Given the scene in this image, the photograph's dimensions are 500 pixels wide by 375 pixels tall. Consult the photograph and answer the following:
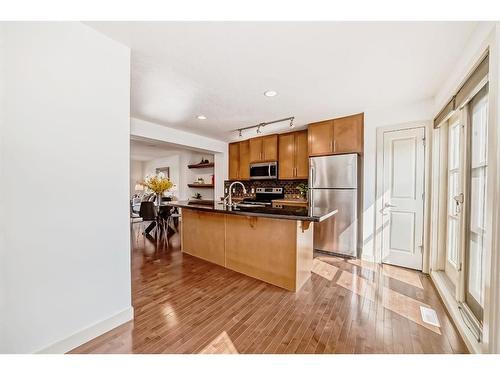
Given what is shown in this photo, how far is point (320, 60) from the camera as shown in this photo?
1912mm

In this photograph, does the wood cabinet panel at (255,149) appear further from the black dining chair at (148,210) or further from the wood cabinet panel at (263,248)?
the black dining chair at (148,210)

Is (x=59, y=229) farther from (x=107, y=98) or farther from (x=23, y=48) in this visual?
(x=23, y=48)

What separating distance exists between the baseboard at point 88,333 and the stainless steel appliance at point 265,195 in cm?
322

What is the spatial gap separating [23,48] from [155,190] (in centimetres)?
340

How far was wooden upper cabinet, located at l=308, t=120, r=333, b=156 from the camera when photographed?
11.7 feet

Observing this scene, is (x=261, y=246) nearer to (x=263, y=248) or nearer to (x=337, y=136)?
(x=263, y=248)

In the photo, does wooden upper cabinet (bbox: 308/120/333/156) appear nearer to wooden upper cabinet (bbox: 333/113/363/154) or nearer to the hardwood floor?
wooden upper cabinet (bbox: 333/113/363/154)

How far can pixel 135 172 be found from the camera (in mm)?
8484

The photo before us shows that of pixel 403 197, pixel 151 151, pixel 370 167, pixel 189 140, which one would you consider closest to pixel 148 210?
pixel 189 140

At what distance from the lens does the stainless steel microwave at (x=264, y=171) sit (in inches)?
179

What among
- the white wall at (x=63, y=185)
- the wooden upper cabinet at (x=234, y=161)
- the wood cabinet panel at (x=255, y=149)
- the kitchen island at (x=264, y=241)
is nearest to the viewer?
the white wall at (x=63, y=185)

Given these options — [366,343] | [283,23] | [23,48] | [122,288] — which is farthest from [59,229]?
[366,343]

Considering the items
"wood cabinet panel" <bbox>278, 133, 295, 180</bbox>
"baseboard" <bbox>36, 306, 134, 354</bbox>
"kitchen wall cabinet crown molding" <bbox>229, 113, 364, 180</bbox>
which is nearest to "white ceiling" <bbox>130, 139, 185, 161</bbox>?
"kitchen wall cabinet crown molding" <bbox>229, 113, 364, 180</bbox>

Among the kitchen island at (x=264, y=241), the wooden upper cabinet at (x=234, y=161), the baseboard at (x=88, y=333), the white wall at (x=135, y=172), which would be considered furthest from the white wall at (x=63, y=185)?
the white wall at (x=135, y=172)
